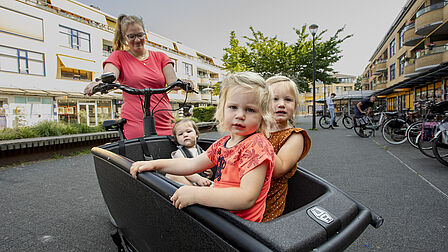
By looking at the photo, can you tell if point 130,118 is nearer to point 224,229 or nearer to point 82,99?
point 224,229

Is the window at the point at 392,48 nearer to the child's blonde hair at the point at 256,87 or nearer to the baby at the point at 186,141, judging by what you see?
the baby at the point at 186,141

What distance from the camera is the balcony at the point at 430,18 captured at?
15055 mm

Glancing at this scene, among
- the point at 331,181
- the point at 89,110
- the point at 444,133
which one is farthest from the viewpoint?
the point at 89,110

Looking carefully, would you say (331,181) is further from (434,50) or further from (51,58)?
(51,58)

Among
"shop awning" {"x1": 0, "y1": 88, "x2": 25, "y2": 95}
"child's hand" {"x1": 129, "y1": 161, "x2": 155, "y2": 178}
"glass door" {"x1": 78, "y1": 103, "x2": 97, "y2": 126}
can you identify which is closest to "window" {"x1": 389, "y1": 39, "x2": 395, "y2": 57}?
"glass door" {"x1": 78, "y1": 103, "x2": 97, "y2": 126}

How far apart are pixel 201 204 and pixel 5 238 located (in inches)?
86.3

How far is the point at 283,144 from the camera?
1235 millimetres

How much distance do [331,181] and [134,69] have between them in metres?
2.91

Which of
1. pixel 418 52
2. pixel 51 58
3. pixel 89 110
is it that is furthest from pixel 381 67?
pixel 51 58

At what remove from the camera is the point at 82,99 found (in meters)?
20.5

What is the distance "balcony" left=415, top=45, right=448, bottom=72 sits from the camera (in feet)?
49.0

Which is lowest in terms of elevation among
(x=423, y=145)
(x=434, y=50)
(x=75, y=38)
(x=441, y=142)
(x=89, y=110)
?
(x=423, y=145)

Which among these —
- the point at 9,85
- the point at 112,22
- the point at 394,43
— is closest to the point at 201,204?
the point at 9,85

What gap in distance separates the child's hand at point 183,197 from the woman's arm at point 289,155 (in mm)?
448
